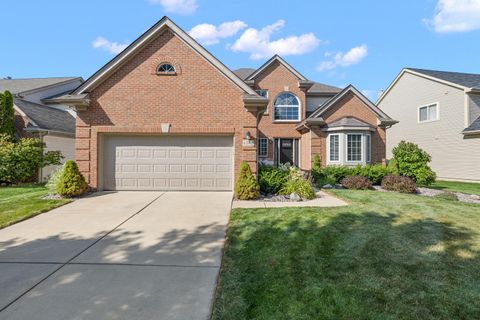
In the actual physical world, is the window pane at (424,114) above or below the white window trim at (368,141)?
above

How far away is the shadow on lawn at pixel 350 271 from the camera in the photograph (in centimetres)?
312

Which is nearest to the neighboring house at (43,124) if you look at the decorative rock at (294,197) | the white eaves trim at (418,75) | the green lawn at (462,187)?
the decorative rock at (294,197)

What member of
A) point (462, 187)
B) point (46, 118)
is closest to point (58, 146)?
point (46, 118)

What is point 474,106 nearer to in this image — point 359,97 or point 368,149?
point 359,97

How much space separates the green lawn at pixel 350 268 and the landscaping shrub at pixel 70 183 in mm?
6289

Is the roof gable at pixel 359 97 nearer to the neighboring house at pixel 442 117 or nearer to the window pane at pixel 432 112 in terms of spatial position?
the neighboring house at pixel 442 117

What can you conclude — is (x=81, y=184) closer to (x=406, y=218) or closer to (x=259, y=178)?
(x=259, y=178)

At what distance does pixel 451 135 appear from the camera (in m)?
19.3

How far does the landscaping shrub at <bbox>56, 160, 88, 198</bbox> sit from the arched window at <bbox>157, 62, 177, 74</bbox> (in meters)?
4.81

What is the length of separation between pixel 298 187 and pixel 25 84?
27655 mm

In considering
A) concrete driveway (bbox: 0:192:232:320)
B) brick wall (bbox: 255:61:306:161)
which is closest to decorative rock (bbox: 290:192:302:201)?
concrete driveway (bbox: 0:192:232:320)

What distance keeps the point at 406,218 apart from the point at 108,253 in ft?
21.5

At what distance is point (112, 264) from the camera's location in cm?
436

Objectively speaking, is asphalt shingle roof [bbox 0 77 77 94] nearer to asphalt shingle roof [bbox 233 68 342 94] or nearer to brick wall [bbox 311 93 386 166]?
asphalt shingle roof [bbox 233 68 342 94]
